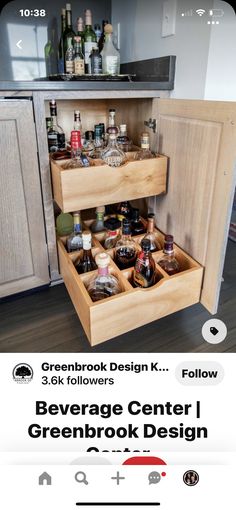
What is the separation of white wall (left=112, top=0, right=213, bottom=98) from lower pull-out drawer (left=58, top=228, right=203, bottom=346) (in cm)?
50

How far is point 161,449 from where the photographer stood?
0.50 metres

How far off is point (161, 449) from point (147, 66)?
1.18m

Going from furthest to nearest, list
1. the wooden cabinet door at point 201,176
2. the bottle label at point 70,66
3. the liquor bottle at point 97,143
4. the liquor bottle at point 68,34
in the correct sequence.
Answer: the liquor bottle at point 68,34 → the bottle label at point 70,66 → the liquor bottle at point 97,143 → the wooden cabinet door at point 201,176

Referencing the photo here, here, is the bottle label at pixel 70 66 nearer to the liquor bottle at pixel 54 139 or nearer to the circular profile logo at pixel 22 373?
the liquor bottle at pixel 54 139

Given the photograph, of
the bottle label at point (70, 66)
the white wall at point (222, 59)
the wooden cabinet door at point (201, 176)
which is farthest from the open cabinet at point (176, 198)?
the bottle label at point (70, 66)

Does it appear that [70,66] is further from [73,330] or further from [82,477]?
[82,477]

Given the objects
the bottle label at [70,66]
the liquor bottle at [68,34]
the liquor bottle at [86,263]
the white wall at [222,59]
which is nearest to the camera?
the white wall at [222,59]

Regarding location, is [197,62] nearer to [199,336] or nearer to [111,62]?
[111,62]

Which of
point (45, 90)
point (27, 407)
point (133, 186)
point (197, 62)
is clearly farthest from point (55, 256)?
point (197, 62)

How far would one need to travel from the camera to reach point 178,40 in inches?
37.3

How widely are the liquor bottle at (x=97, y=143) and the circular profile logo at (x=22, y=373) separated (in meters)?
0.73

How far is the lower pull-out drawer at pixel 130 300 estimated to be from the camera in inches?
28.9

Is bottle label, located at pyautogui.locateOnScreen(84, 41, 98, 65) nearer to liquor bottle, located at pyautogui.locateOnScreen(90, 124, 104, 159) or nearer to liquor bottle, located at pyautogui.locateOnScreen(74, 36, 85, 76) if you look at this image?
liquor bottle, located at pyautogui.locateOnScreen(74, 36, 85, 76)

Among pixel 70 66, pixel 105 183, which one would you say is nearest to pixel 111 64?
pixel 70 66
